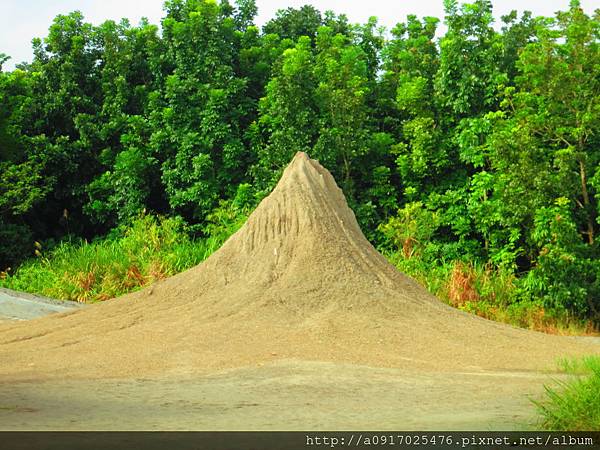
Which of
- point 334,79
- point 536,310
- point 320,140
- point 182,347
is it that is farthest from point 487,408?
point 334,79

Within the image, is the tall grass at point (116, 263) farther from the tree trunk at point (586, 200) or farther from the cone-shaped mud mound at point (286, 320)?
the tree trunk at point (586, 200)

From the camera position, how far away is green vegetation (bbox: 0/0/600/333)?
16391mm

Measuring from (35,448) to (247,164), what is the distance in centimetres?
1528

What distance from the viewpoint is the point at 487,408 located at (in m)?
7.14

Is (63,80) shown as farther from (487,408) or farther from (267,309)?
(487,408)

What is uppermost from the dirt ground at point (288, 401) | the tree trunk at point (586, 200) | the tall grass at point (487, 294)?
the tree trunk at point (586, 200)

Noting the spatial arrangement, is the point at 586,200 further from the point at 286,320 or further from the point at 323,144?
the point at 286,320

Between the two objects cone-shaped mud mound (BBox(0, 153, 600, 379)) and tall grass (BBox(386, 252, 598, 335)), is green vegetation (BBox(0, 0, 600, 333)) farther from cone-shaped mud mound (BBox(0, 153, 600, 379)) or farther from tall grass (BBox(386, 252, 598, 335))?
cone-shaped mud mound (BBox(0, 153, 600, 379))

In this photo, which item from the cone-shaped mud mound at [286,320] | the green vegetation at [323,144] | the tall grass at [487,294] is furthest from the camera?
the green vegetation at [323,144]

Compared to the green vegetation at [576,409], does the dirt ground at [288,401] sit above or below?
below

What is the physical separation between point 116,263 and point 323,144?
16.5 ft

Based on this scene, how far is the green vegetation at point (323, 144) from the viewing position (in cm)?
1639

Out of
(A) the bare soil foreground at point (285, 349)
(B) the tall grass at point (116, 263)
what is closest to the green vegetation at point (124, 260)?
(B) the tall grass at point (116, 263)

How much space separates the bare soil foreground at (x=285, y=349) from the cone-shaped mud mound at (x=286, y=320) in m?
0.03
